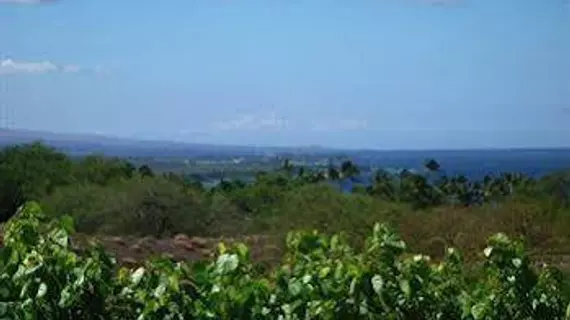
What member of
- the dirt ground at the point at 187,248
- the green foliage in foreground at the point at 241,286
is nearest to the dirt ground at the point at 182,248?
the dirt ground at the point at 187,248

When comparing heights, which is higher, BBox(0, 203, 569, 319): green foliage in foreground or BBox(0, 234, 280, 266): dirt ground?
BBox(0, 203, 569, 319): green foliage in foreground

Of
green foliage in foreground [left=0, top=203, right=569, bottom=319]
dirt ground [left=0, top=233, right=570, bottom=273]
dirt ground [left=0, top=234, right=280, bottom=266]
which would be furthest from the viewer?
dirt ground [left=0, top=234, right=280, bottom=266]

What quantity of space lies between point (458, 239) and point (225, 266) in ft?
45.0

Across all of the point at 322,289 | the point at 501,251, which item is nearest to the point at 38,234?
the point at 322,289

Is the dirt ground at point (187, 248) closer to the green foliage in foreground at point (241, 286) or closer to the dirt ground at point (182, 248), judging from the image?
the dirt ground at point (182, 248)

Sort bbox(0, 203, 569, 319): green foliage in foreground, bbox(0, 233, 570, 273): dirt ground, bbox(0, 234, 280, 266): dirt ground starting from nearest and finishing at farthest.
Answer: bbox(0, 203, 569, 319): green foliage in foreground, bbox(0, 233, 570, 273): dirt ground, bbox(0, 234, 280, 266): dirt ground

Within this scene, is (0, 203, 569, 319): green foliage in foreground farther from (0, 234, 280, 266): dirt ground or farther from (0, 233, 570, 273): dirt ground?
(0, 234, 280, 266): dirt ground

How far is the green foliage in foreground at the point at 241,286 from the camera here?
4453 mm

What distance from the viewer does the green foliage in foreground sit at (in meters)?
4.45

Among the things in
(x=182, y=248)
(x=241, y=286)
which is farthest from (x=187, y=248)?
(x=241, y=286)

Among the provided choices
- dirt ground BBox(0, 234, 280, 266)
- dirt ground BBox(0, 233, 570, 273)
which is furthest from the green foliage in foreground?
dirt ground BBox(0, 234, 280, 266)

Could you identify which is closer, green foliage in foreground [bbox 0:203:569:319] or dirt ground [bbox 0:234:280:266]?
green foliage in foreground [bbox 0:203:569:319]

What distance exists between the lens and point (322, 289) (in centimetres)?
466

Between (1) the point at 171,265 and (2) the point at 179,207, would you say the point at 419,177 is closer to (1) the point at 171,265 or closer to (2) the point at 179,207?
(2) the point at 179,207
